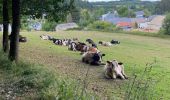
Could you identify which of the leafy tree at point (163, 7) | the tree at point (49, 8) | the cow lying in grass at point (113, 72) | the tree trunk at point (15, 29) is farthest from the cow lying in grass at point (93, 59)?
the leafy tree at point (163, 7)

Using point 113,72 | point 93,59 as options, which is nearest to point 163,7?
point 93,59

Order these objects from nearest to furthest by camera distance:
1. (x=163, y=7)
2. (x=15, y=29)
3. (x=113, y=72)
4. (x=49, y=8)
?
(x=15, y=29) < (x=113, y=72) < (x=49, y=8) < (x=163, y=7)

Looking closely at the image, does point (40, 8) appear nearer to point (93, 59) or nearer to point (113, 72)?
point (93, 59)

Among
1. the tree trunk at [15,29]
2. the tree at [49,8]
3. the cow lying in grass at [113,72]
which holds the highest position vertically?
the tree at [49,8]

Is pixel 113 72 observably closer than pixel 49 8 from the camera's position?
Yes

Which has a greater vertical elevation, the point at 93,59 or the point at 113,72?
the point at 93,59

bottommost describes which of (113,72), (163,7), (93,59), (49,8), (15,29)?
(113,72)

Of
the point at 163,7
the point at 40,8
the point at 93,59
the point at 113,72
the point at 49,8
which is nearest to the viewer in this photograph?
the point at 113,72

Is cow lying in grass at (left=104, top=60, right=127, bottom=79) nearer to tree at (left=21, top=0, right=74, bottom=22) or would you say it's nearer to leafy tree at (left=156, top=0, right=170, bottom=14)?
tree at (left=21, top=0, right=74, bottom=22)

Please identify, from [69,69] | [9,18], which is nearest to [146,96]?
[69,69]

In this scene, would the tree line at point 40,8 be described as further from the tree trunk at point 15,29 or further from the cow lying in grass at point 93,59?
the cow lying in grass at point 93,59

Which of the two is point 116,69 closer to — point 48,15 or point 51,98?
point 48,15

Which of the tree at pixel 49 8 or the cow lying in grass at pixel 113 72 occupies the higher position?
the tree at pixel 49 8

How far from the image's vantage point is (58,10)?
19.0 meters
